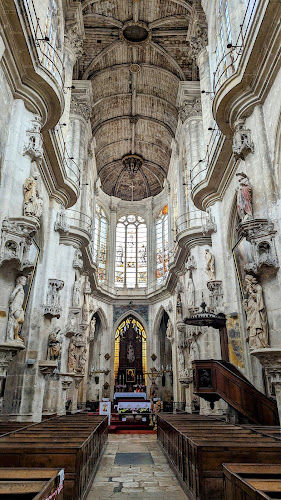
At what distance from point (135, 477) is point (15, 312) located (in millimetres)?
3966

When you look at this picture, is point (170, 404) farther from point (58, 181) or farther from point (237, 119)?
point (237, 119)

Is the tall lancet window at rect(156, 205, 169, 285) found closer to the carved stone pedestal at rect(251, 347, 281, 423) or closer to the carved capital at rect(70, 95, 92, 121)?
the carved capital at rect(70, 95, 92, 121)

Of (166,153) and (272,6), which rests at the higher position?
(166,153)

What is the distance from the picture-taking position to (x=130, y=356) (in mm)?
25719

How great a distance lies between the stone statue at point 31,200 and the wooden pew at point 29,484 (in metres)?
5.76

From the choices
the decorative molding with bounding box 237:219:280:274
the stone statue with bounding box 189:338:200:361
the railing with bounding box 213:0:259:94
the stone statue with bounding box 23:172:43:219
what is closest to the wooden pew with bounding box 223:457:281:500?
the decorative molding with bounding box 237:219:280:274

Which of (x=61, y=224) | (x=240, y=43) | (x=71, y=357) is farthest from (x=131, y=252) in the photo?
(x=240, y=43)

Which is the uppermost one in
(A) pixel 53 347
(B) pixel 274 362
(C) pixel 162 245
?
(C) pixel 162 245

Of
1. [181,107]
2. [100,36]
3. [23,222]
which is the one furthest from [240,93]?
[100,36]

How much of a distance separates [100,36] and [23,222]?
51.3 feet

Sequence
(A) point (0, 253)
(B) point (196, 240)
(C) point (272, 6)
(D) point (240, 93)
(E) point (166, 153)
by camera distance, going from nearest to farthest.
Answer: (C) point (272, 6), (A) point (0, 253), (D) point (240, 93), (B) point (196, 240), (E) point (166, 153)

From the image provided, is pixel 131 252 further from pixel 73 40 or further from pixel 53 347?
pixel 53 347

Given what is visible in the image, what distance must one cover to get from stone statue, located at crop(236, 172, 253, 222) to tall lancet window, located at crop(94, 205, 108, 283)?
63.0 feet

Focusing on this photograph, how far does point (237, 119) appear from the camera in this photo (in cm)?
927
